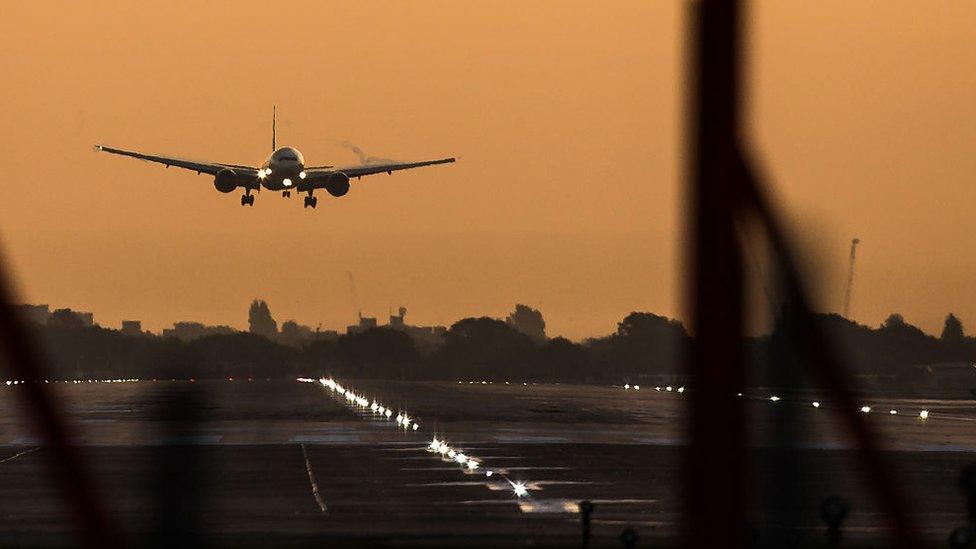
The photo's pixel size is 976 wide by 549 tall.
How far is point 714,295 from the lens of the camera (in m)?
5.61

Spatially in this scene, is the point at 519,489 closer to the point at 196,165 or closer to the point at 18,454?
the point at 18,454

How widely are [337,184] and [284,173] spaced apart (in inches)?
297

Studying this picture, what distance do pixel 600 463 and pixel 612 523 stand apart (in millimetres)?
19704

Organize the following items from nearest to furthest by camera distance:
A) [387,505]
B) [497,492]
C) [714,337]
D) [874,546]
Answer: [714,337] < [874,546] < [387,505] < [497,492]

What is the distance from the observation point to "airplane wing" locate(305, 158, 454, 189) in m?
105

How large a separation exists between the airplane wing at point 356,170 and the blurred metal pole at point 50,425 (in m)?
98.7

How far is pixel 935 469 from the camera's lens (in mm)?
54781

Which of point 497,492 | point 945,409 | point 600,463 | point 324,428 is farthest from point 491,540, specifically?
point 945,409

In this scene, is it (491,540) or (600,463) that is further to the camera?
(600,463)

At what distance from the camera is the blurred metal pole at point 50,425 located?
5336 mm

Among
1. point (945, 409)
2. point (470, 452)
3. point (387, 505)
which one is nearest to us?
point (387, 505)

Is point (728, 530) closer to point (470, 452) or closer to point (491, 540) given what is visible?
point (491, 540)

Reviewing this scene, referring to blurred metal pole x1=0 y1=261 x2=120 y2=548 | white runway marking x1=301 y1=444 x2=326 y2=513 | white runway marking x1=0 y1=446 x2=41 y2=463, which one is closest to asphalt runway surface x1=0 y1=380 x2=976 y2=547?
white runway marking x1=301 y1=444 x2=326 y2=513

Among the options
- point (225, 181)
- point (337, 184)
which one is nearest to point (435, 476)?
point (337, 184)
